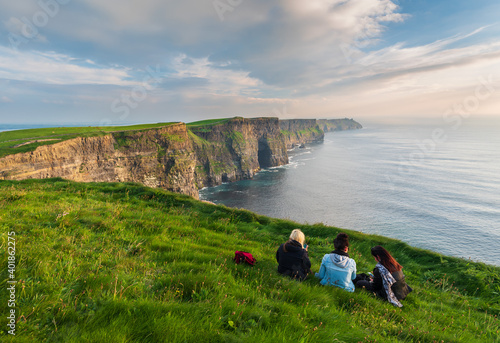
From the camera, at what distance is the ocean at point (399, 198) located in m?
48.6

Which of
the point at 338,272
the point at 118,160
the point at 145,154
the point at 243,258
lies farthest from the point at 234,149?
the point at 338,272

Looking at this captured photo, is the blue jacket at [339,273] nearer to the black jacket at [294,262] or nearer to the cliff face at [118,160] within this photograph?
the black jacket at [294,262]

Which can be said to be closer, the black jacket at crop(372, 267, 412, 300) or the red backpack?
the red backpack

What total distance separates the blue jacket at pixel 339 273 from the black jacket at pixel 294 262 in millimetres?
501

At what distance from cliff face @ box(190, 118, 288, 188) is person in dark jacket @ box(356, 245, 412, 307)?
337 ft

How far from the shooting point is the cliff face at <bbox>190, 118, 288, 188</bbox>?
110875 millimetres

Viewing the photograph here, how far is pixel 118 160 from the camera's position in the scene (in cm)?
6350

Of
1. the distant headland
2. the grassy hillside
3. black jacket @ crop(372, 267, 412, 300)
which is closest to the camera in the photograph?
the grassy hillside

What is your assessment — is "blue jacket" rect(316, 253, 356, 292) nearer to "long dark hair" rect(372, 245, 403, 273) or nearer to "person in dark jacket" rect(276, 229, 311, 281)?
"person in dark jacket" rect(276, 229, 311, 281)

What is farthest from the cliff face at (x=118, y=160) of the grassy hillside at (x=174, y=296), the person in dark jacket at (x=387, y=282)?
the person in dark jacket at (x=387, y=282)

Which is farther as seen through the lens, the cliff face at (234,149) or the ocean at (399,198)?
the cliff face at (234,149)

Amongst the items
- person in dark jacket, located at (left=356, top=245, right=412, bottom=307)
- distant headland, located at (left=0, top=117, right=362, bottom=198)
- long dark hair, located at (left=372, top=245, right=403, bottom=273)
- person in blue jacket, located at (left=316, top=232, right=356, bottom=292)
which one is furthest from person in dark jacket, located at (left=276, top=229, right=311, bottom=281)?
distant headland, located at (left=0, top=117, right=362, bottom=198)

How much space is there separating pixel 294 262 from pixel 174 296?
3278 millimetres

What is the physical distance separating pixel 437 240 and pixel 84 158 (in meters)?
85.5
